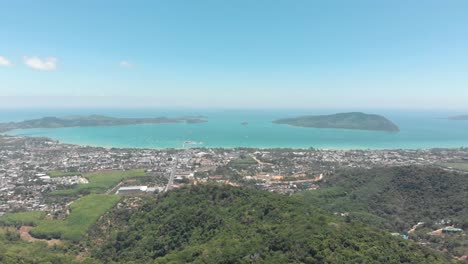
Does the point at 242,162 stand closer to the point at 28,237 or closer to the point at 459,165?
the point at 28,237

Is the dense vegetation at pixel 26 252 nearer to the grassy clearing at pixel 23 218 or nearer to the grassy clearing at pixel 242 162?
the grassy clearing at pixel 23 218

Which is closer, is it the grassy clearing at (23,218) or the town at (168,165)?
the grassy clearing at (23,218)

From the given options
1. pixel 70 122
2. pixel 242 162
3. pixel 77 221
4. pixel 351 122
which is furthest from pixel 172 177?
pixel 351 122

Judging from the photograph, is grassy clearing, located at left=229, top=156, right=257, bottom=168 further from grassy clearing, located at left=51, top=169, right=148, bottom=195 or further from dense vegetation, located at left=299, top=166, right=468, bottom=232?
dense vegetation, located at left=299, top=166, right=468, bottom=232

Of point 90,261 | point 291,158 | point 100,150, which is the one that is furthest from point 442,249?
point 100,150

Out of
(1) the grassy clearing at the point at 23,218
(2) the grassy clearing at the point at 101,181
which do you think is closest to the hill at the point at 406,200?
(2) the grassy clearing at the point at 101,181

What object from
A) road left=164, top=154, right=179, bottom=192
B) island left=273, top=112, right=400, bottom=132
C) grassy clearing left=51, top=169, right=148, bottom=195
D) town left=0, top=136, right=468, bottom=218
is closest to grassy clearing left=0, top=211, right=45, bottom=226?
town left=0, top=136, right=468, bottom=218
